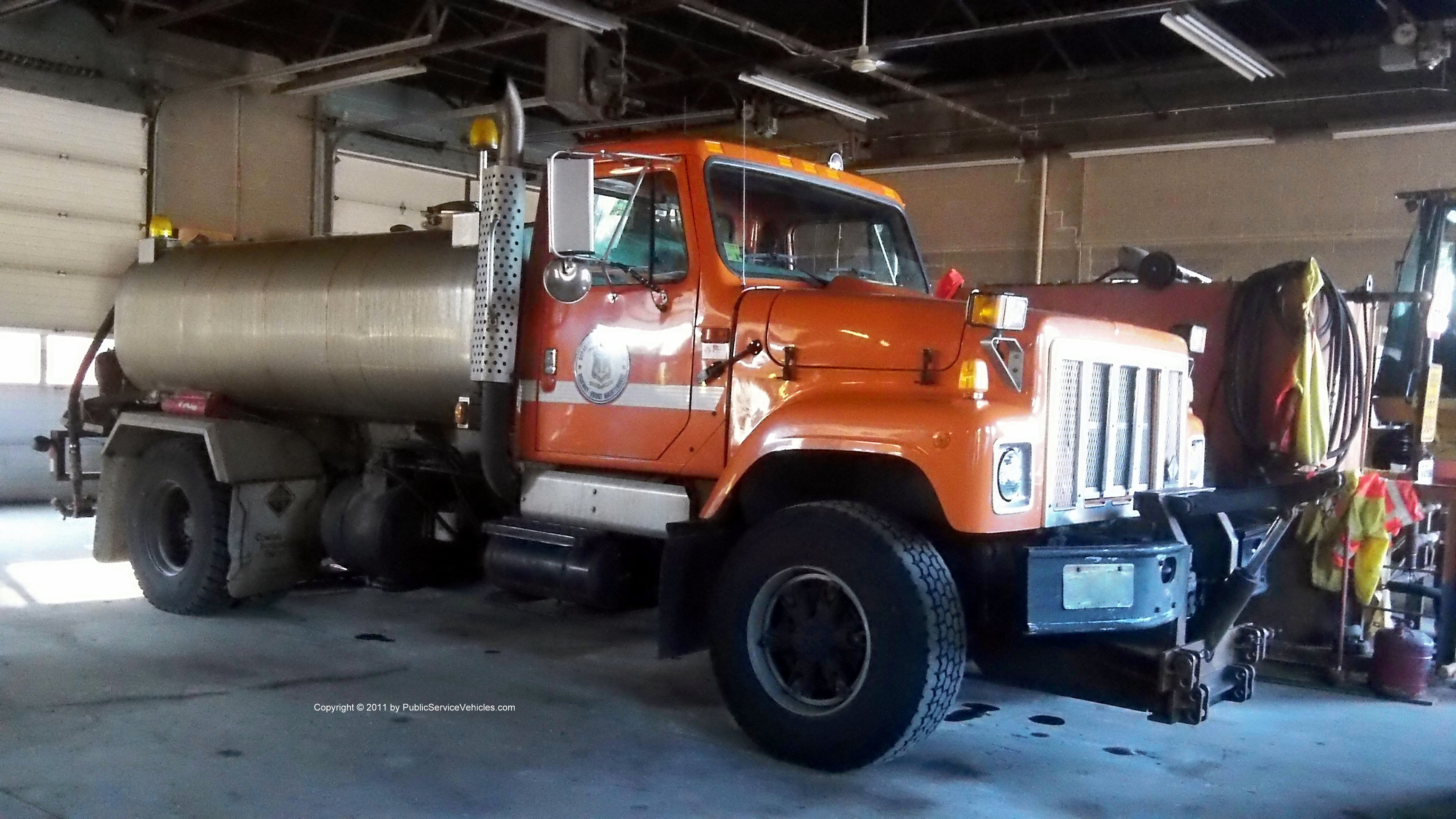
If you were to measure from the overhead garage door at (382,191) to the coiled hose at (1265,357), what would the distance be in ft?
32.3

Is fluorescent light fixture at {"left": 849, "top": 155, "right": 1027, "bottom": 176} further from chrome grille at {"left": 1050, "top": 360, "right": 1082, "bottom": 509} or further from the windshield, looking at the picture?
chrome grille at {"left": 1050, "top": 360, "right": 1082, "bottom": 509}

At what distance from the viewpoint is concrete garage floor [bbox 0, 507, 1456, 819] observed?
385cm

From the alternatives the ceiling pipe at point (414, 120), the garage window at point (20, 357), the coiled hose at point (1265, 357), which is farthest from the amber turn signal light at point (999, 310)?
the garage window at point (20, 357)

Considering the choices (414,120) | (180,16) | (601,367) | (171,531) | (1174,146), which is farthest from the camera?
(414,120)

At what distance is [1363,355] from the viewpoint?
6145 mm

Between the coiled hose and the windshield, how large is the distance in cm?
170

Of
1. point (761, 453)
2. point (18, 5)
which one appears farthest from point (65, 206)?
point (761, 453)

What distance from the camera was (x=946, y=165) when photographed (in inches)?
550

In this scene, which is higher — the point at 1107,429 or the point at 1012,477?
the point at 1107,429

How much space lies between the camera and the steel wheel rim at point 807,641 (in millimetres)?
4098

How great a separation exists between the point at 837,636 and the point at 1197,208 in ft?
32.5

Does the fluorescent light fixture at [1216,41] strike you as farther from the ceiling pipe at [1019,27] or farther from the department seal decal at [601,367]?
the department seal decal at [601,367]

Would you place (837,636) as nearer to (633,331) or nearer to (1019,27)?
(633,331)

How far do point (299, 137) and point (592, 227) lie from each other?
1008cm
